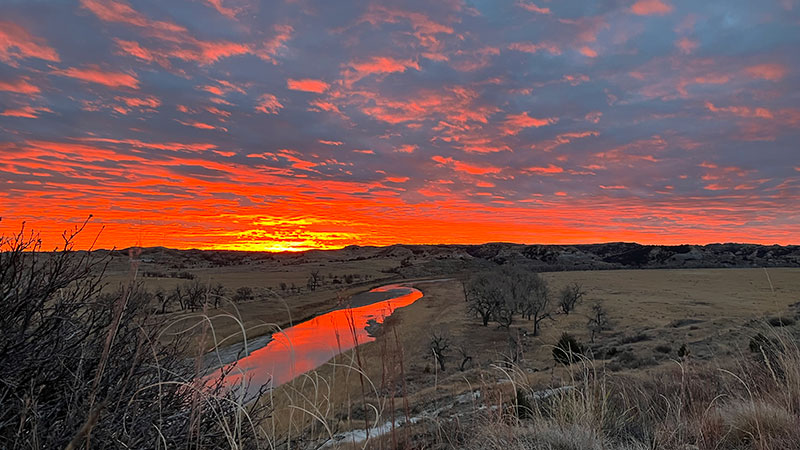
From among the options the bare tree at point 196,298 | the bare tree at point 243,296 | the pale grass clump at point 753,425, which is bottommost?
the bare tree at point 243,296

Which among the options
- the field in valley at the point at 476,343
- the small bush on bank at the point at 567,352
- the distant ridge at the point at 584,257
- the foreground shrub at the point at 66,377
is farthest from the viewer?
the distant ridge at the point at 584,257

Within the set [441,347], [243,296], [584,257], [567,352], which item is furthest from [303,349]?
[584,257]

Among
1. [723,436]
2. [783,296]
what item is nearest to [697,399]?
[723,436]

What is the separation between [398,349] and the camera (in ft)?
10.4

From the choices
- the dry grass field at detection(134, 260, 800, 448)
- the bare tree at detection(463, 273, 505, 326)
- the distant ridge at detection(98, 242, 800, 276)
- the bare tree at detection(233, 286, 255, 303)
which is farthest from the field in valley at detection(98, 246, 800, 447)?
the distant ridge at detection(98, 242, 800, 276)

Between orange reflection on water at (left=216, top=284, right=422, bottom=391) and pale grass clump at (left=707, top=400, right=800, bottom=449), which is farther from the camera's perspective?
orange reflection on water at (left=216, top=284, right=422, bottom=391)

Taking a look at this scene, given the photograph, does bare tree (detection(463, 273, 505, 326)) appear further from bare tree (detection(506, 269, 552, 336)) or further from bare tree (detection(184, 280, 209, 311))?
bare tree (detection(184, 280, 209, 311))

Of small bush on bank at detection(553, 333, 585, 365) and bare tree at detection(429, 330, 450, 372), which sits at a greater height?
small bush on bank at detection(553, 333, 585, 365)

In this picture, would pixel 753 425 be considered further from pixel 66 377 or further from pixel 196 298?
pixel 196 298

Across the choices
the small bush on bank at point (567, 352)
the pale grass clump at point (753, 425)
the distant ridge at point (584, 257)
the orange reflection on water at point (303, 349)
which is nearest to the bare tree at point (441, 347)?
the orange reflection on water at point (303, 349)

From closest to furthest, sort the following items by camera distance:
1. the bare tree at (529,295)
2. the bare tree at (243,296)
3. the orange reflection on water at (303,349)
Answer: the orange reflection on water at (303,349)
the bare tree at (529,295)
the bare tree at (243,296)

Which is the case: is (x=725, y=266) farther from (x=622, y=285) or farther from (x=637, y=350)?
(x=637, y=350)

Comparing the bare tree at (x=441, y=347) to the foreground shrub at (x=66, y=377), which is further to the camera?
the bare tree at (x=441, y=347)

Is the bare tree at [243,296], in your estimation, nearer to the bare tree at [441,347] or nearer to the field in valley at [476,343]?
the field in valley at [476,343]
